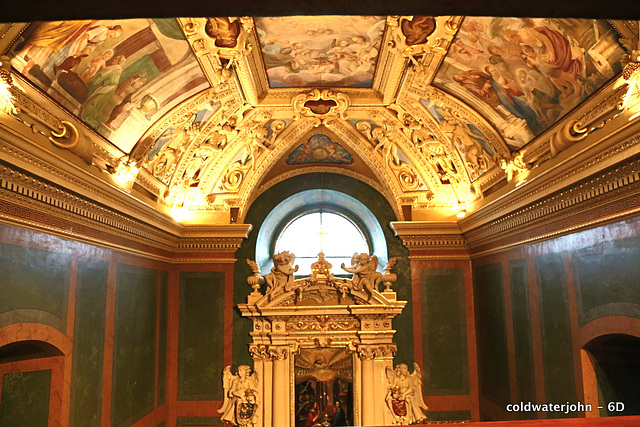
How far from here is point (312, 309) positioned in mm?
11625

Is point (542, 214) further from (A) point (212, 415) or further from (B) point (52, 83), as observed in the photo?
(A) point (212, 415)

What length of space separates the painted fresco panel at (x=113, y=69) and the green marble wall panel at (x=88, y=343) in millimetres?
2295

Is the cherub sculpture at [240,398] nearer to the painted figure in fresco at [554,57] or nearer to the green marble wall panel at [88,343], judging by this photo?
the green marble wall panel at [88,343]

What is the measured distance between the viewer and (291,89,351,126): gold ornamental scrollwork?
416 inches

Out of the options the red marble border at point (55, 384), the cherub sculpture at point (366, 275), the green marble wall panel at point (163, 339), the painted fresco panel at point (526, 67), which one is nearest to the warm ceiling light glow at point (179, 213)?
the green marble wall panel at point (163, 339)

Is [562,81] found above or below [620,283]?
above

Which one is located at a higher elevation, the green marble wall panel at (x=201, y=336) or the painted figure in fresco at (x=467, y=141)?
the painted figure in fresco at (x=467, y=141)

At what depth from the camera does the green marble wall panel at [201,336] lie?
11.5 metres

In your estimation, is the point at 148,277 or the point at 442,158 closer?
the point at 148,277

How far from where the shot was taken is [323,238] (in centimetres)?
1352

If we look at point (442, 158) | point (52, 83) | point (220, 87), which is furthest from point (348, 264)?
point (52, 83)

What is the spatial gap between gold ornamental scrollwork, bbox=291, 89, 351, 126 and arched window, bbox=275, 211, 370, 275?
324cm

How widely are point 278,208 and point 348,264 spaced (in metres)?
Answer: 2.31

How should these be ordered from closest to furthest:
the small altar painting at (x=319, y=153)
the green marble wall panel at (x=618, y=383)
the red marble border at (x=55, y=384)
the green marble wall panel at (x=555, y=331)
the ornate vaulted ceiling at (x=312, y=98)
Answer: the ornate vaulted ceiling at (x=312, y=98) < the red marble border at (x=55, y=384) < the green marble wall panel at (x=618, y=383) < the green marble wall panel at (x=555, y=331) < the small altar painting at (x=319, y=153)
